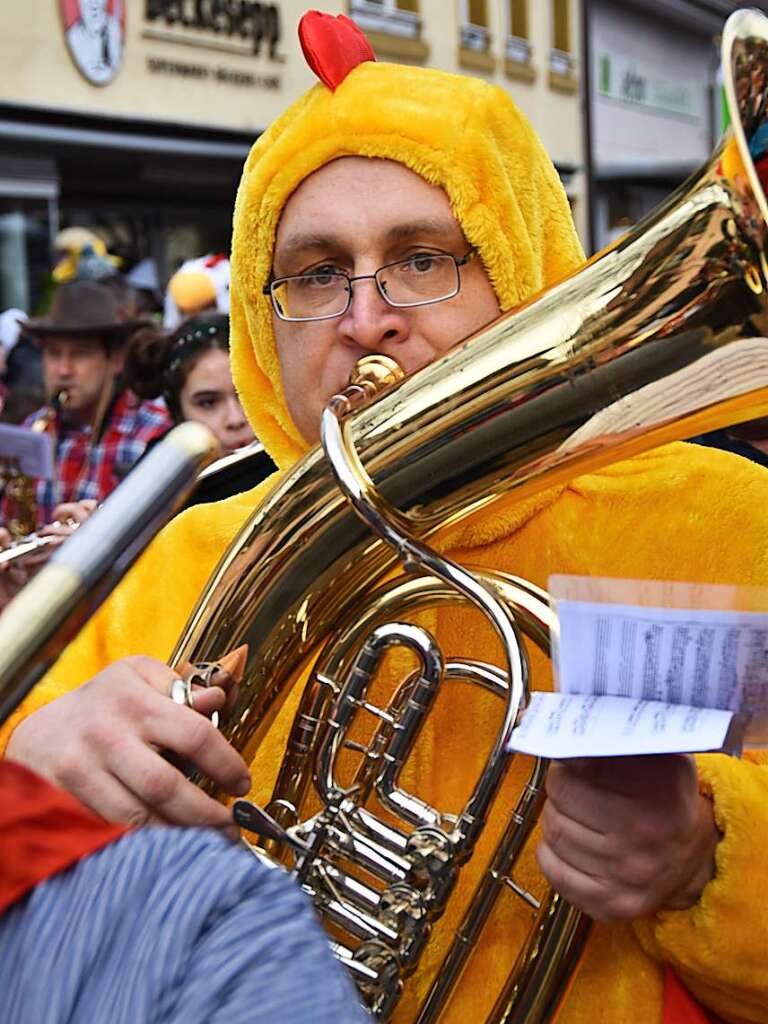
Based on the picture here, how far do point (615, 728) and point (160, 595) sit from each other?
0.76m

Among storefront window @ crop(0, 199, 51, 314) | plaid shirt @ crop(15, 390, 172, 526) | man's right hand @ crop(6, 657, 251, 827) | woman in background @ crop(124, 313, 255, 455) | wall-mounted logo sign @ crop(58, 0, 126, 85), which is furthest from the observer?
wall-mounted logo sign @ crop(58, 0, 126, 85)

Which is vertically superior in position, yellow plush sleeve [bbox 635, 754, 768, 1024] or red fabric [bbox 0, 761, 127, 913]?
yellow plush sleeve [bbox 635, 754, 768, 1024]

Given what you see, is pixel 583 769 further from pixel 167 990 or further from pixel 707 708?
pixel 167 990

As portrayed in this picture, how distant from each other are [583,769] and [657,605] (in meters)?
0.21

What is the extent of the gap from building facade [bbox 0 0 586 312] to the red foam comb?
300 inches

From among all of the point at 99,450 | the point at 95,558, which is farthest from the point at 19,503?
the point at 95,558

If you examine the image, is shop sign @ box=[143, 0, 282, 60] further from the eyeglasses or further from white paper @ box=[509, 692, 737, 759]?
white paper @ box=[509, 692, 737, 759]

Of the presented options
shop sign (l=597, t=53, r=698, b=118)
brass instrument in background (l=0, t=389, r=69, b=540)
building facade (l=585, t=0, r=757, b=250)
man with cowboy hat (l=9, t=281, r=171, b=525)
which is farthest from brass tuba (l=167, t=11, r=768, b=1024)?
shop sign (l=597, t=53, r=698, b=118)

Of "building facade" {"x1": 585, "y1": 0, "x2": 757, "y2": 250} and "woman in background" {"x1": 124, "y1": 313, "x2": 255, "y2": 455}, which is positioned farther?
"building facade" {"x1": 585, "y1": 0, "x2": 757, "y2": 250}

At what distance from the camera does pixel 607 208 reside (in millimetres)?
18016

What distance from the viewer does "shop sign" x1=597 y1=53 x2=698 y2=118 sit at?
716 inches

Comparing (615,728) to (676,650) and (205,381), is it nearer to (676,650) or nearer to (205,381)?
(676,650)

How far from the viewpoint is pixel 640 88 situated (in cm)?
1923

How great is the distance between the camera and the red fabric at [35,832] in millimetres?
657
